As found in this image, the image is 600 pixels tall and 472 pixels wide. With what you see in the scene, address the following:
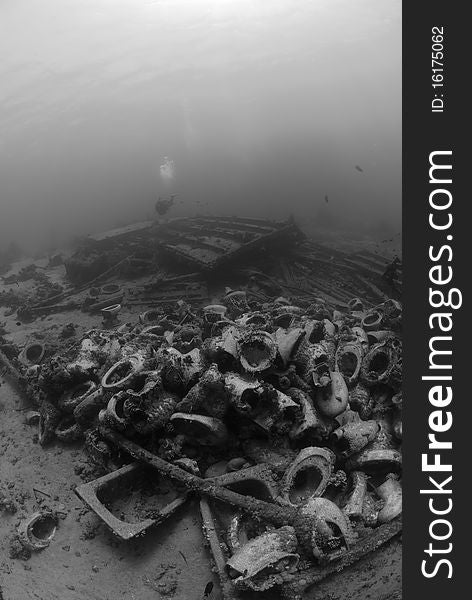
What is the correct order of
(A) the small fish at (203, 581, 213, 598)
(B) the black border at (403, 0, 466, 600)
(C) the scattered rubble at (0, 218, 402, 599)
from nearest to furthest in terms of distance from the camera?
1. (B) the black border at (403, 0, 466, 600)
2. (A) the small fish at (203, 581, 213, 598)
3. (C) the scattered rubble at (0, 218, 402, 599)

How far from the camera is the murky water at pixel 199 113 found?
42188mm

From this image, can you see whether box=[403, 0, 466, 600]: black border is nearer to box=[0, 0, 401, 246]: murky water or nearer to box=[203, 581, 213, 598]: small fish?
box=[203, 581, 213, 598]: small fish

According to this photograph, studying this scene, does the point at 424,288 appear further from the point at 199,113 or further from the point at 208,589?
the point at 199,113

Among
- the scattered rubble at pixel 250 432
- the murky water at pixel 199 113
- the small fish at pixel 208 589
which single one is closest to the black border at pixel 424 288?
the scattered rubble at pixel 250 432

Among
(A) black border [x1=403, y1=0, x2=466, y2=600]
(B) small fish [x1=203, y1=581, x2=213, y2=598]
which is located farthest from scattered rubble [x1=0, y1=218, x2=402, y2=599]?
(A) black border [x1=403, y1=0, x2=466, y2=600]

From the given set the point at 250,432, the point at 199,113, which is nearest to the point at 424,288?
the point at 250,432

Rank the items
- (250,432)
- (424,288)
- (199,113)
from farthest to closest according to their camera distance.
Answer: (199,113) → (250,432) → (424,288)

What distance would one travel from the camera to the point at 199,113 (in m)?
76.6

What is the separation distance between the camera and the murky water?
42.2 meters

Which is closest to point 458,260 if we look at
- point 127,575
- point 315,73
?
→ point 127,575

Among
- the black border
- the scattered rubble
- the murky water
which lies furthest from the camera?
the murky water

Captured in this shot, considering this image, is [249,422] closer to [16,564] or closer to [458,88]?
[16,564]

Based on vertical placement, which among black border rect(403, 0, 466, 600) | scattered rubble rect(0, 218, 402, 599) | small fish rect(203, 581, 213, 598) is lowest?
small fish rect(203, 581, 213, 598)

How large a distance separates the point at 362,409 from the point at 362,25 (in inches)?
3606
